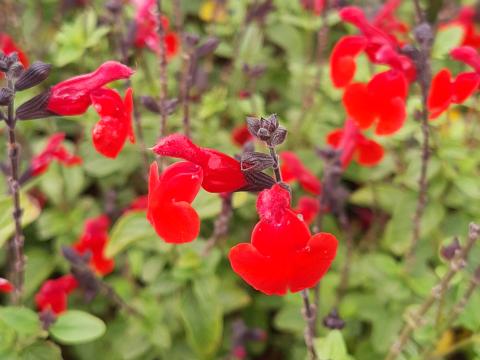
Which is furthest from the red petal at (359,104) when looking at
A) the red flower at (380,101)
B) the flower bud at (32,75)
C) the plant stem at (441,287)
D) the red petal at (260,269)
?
the flower bud at (32,75)

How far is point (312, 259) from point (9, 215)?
107cm

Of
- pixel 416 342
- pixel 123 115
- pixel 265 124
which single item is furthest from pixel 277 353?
pixel 265 124

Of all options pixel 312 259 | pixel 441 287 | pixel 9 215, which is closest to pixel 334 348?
pixel 441 287

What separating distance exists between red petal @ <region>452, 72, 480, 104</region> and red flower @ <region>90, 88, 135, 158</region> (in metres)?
0.83

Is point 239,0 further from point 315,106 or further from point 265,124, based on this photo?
point 265,124

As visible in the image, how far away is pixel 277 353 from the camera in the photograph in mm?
2494

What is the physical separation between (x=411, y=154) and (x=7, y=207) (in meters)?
1.38

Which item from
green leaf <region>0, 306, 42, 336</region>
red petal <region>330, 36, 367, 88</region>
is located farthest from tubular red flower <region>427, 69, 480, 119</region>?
green leaf <region>0, 306, 42, 336</region>

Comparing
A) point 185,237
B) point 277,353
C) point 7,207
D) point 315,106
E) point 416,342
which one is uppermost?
point 185,237

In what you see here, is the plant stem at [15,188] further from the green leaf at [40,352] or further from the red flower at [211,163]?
the red flower at [211,163]

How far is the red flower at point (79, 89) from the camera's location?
143 cm

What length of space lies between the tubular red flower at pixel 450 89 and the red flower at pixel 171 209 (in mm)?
732

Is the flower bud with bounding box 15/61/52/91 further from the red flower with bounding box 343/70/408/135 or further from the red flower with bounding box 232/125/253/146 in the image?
the red flower with bounding box 232/125/253/146

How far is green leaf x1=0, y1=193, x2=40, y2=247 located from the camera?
5.68 ft
